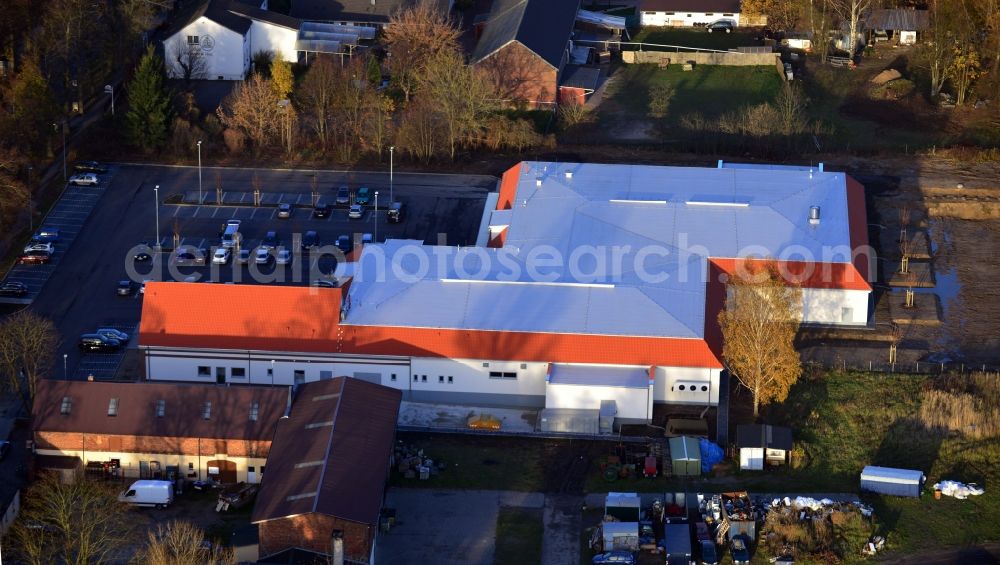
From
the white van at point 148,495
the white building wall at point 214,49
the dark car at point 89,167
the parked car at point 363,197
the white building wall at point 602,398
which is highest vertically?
the white building wall at point 214,49

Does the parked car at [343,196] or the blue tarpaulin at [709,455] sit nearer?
the blue tarpaulin at [709,455]

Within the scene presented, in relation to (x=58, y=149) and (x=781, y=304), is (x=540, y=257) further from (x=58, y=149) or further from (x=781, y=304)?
(x=58, y=149)

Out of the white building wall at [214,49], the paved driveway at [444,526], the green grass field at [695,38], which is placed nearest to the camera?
the paved driveway at [444,526]

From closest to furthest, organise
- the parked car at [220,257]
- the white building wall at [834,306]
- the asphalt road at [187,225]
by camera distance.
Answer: the white building wall at [834,306] < the asphalt road at [187,225] < the parked car at [220,257]

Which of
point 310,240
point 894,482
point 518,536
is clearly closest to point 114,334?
Result: point 310,240

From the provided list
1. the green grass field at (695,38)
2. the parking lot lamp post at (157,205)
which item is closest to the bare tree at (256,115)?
the parking lot lamp post at (157,205)

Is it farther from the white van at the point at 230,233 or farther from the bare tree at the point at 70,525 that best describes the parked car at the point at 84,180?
the bare tree at the point at 70,525
